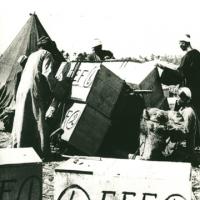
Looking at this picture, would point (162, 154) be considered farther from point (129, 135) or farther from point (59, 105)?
point (59, 105)

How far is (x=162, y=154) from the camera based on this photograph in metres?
6.36

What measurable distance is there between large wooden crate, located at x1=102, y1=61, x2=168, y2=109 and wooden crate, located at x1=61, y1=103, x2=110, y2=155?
703 millimetres

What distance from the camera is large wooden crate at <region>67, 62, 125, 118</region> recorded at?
22.2 ft

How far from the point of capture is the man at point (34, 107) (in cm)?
705

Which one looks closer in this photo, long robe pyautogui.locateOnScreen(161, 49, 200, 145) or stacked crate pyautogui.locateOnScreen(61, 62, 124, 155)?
stacked crate pyautogui.locateOnScreen(61, 62, 124, 155)

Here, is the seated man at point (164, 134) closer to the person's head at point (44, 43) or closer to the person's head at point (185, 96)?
the person's head at point (185, 96)

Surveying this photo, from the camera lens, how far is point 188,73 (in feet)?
26.1

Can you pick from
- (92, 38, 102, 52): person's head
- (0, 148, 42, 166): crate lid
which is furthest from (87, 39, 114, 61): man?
(0, 148, 42, 166): crate lid

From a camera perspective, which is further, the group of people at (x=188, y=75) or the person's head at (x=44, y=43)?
the group of people at (x=188, y=75)

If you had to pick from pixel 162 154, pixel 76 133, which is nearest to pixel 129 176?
pixel 162 154

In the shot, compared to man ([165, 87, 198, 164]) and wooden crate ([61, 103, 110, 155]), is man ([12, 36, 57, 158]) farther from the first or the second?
man ([165, 87, 198, 164])

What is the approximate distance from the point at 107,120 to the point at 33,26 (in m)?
6.49

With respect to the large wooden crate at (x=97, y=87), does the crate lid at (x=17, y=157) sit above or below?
below

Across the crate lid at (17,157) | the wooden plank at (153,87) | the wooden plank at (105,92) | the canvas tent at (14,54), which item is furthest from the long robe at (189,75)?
the canvas tent at (14,54)
